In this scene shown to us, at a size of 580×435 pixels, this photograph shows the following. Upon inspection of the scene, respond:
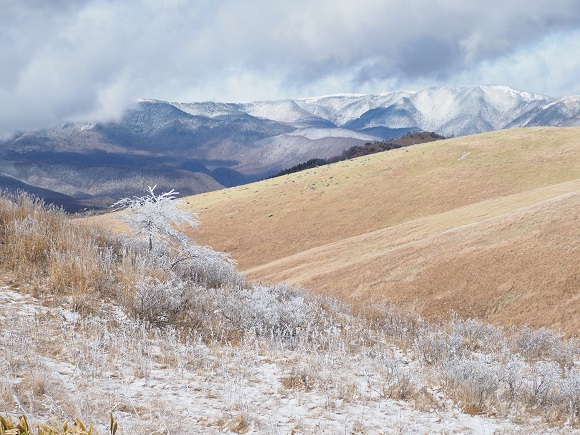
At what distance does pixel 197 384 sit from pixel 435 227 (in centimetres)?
2430

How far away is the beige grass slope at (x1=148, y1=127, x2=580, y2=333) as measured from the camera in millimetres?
15691

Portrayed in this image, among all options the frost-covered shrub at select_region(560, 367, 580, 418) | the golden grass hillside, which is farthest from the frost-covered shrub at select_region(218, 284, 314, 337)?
the golden grass hillside

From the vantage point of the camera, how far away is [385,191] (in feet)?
179

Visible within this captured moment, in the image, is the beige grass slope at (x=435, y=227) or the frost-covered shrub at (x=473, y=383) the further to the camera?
the beige grass slope at (x=435, y=227)

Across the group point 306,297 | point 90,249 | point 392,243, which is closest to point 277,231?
point 392,243

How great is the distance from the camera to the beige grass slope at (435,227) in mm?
15691

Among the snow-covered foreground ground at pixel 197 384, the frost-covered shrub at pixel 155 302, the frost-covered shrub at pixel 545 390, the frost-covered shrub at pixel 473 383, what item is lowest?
the frost-covered shrub at pixel 545 390

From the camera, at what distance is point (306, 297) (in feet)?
43.8

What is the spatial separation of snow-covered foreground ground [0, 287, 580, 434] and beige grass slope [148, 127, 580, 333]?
9.11m

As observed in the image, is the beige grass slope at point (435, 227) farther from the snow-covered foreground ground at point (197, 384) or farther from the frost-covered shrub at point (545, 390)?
the snow-covered foreground ground at point (197, 384)

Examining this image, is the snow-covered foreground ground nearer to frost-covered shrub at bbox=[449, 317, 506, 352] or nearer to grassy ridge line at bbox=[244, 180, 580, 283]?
frost-covered shrub at bbox=[449, 317, 506, 352]

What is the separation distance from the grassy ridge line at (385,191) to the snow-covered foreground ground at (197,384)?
118 feet

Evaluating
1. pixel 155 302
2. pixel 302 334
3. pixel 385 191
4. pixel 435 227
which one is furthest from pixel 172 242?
pixel 385 191

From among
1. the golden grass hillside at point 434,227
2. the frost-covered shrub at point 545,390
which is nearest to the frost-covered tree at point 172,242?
the golden grass hillside at point 434,227
